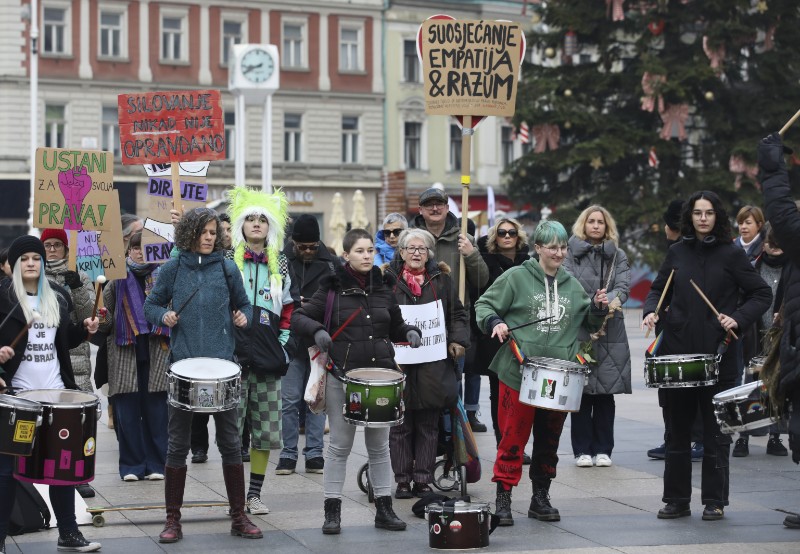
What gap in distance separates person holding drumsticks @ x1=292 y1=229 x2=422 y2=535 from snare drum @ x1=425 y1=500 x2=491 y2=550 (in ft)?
2.03

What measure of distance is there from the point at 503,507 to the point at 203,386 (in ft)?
6.92

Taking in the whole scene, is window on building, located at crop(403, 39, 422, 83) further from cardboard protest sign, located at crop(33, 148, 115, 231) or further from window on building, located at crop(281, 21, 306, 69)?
cardboard protest sign, located at crop(33, 148, 115, 231)

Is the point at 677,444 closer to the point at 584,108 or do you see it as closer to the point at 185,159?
the point at 185,159

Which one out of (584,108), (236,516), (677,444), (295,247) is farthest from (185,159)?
(584,108)

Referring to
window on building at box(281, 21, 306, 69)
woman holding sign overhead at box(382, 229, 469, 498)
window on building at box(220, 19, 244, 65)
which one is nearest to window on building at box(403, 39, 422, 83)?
window on building at box(281, 21, 306, 69)

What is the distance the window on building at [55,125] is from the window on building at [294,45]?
29.4 feet

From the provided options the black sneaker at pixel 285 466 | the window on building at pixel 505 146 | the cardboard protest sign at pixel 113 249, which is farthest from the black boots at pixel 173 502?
the window on building at pixel 505 146

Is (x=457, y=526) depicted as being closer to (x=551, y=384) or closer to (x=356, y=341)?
(x=551, y=384)

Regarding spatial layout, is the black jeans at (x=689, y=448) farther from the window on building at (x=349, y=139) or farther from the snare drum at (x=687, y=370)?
the window on building at (x=349, y=139)

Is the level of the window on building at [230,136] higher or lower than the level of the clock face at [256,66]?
lower

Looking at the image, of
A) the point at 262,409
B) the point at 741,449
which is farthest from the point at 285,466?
the point at 741,449

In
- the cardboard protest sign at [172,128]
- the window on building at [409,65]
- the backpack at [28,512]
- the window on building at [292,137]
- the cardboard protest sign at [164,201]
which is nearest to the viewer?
the backpack at [28,512]

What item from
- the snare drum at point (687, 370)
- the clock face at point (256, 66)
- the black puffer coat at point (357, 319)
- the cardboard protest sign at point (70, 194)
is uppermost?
the clock face at point (256, 66)

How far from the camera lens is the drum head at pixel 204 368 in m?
8.16
